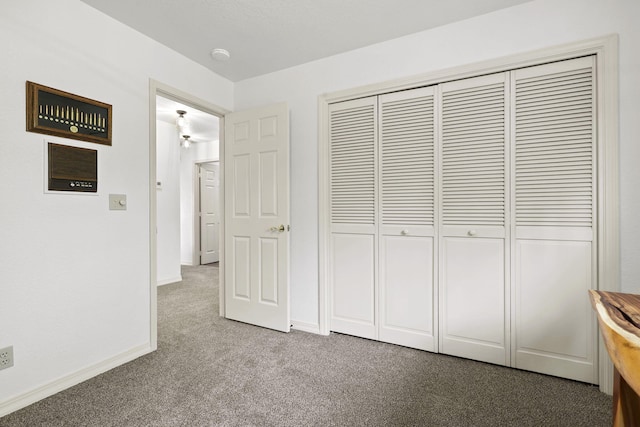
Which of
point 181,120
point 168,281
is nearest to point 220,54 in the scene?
point 181,120

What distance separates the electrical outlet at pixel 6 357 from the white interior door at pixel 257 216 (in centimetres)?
166

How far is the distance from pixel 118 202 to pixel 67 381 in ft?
3.86

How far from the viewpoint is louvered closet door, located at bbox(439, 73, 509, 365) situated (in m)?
2.16

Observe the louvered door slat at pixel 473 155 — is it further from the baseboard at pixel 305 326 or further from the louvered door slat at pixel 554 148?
the baseboard at pixel 305 326

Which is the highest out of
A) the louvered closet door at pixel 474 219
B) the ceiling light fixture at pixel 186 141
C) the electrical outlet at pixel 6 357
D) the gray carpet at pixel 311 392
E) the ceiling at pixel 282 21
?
the ceiling at pixel 282 21

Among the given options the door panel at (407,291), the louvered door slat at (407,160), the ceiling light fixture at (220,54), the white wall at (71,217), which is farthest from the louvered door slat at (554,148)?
the white wall at (71,217)

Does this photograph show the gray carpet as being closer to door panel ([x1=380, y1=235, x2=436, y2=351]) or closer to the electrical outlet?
door panel ([x1=380, y1=235, x2=436, y2=351])

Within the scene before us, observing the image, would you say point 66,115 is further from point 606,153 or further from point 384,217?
point 606,153

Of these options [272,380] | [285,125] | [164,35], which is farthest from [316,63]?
[272,380]

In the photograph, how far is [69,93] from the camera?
6.47 ft

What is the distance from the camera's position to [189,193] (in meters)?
6.39

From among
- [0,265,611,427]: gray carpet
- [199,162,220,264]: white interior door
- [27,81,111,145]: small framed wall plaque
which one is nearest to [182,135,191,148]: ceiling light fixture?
[199,162,220,264]: white interior door

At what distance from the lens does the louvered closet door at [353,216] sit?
8.61 ft

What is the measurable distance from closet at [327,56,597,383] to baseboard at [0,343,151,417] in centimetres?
161
